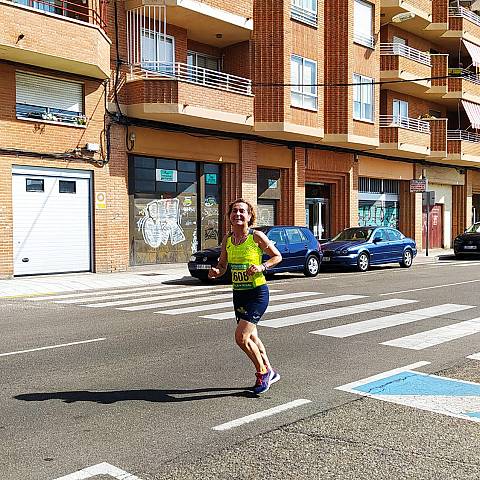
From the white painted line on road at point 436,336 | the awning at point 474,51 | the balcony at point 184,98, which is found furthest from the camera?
the awning at point 474,51

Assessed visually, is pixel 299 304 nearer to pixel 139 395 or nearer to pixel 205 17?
pixel 139 395

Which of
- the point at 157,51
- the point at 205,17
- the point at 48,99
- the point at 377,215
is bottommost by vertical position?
the point at 377,215

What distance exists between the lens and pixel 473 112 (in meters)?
33.8

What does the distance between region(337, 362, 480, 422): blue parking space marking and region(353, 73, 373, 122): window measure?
68.3 feet

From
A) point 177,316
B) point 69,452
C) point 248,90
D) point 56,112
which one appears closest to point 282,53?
point 248,90

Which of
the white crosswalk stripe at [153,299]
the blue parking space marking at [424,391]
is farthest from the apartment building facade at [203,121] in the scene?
the blue parking space marking at [424,391]

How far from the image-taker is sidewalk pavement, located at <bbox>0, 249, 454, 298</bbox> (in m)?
14.5

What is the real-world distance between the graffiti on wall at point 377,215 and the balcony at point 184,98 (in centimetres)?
949

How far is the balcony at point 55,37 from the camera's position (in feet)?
49.9

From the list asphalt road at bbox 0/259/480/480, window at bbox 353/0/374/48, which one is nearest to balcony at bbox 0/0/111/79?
asphalt road at bbox 0/259/480/480

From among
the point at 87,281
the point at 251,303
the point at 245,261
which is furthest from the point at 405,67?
the point at 251,303

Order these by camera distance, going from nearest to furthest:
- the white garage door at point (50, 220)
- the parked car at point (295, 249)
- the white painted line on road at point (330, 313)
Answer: the white painted line on road at point (330, 313), the white garage door at point (50, 220), the parked car at point (295, 249)

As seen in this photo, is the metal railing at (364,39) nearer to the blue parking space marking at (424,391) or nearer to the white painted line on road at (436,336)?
the white painted line on road at (436,336)

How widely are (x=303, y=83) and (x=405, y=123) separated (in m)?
8.83
